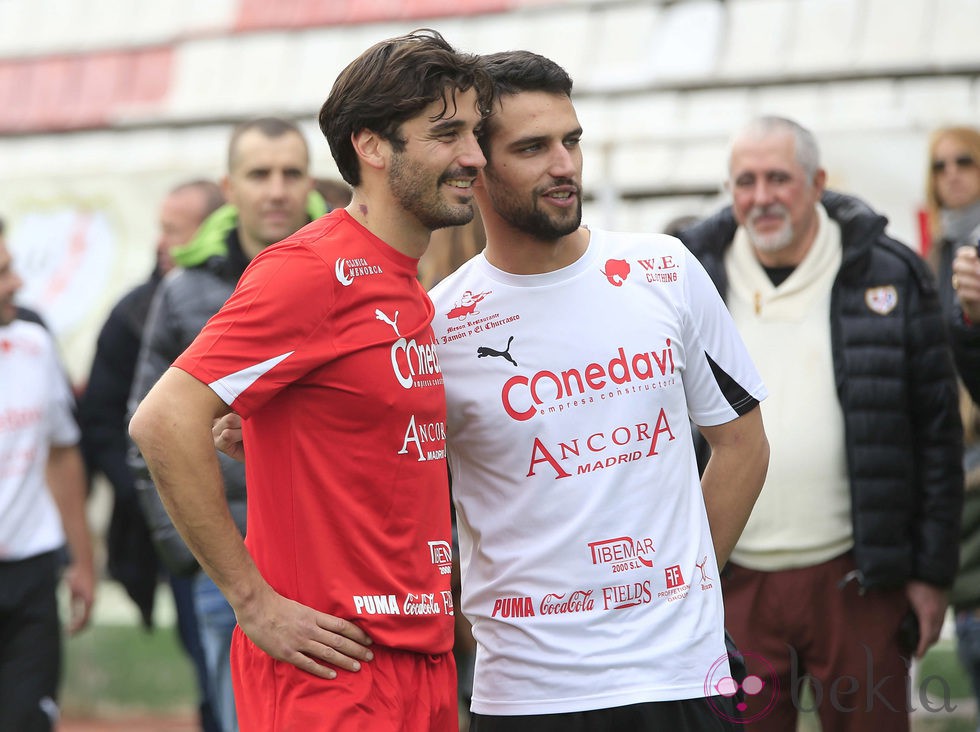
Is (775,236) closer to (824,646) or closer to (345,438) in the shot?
(824,646)

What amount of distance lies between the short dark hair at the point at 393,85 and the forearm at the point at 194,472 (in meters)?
0.69

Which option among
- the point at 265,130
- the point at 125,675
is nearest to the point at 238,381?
the point at 265,130

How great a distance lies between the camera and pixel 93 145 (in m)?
13.4

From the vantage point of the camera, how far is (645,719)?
3.47m

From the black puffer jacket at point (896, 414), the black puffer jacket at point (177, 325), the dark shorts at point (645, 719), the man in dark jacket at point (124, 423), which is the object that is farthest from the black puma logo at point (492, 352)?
the man in dark jacket at point (124, 423)

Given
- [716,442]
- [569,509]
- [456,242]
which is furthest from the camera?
[456,242]

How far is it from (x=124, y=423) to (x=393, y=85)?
433 centimetres

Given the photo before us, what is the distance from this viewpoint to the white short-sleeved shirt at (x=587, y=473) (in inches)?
139

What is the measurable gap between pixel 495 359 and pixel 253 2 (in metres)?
10.3

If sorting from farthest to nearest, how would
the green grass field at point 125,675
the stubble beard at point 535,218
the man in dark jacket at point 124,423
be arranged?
the green grass field at point 125,675 < the man in dark jacket at point 124,423 < the stubble beard at point 535,218

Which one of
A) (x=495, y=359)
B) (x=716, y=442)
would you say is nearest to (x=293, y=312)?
(x=495, y=359)

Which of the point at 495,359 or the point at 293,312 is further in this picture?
the point at 495,359

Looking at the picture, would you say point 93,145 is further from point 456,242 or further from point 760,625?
point 760,625

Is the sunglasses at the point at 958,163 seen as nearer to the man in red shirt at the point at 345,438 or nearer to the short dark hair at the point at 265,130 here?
the short dark hair at the point at 265,130
